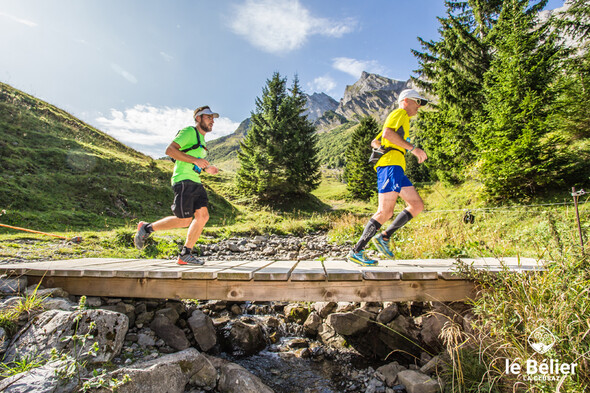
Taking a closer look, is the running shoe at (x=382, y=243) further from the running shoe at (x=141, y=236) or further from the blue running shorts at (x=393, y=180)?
the running shoe at (x=141, y=236)

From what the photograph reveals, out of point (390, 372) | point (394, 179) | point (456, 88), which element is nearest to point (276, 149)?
point (456, 88)

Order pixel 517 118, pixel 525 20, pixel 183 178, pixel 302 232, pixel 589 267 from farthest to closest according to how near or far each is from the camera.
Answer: pixel 302 232 < pixel 525 20 < pixel 517 118 < pixel 183 178 < pixel 589 267

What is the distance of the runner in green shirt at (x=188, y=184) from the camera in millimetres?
3855

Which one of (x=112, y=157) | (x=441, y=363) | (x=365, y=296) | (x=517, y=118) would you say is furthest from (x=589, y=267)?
(x=112, y=157)

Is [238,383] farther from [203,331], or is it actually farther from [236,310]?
[236,310]

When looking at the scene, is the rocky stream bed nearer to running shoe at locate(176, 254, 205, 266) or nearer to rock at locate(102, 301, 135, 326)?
rock at locate(102, 301, 135, 326)

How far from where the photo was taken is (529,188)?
8711mm

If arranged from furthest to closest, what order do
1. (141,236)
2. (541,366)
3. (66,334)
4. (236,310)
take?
(236,310), (141,236), (66,334), (541,366)

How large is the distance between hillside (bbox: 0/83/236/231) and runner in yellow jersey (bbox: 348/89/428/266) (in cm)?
1097

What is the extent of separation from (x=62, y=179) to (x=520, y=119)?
→ 66.1 feet

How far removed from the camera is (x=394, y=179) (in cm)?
353

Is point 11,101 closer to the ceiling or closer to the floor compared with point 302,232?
closer to the ceiling

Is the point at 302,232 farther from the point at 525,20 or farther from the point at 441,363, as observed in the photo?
the point at 525,20

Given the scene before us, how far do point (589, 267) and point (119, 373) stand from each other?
424cm
